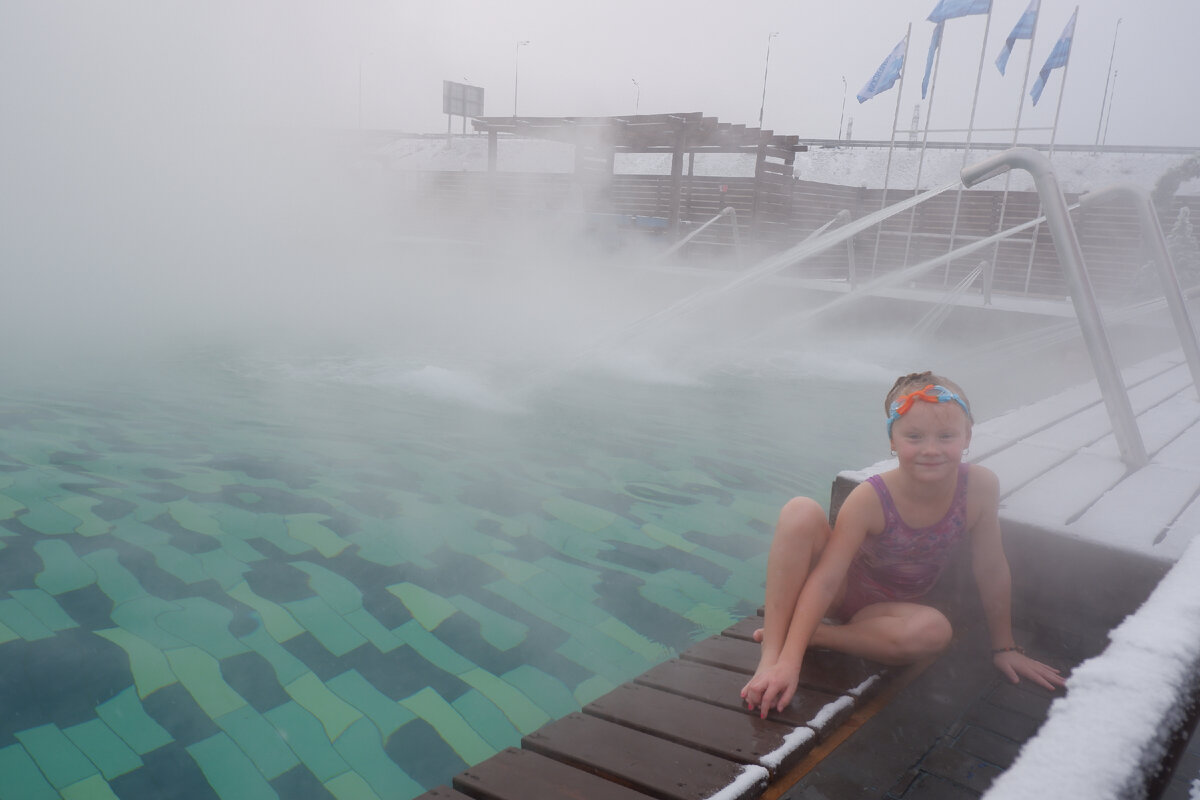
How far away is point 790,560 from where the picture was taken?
1542 mm

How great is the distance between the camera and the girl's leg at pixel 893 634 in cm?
150

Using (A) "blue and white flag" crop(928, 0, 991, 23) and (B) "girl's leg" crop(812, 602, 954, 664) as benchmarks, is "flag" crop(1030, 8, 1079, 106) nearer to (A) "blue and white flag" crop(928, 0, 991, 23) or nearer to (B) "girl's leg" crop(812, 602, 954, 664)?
(A) "blue and white flag" crop(928, 0, 991, 23)

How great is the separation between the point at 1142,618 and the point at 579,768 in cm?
86

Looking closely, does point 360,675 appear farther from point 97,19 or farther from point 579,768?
point 97,19

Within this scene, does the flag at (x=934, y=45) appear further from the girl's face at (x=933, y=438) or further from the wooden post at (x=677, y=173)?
the girl's face at (x=933, y=438)

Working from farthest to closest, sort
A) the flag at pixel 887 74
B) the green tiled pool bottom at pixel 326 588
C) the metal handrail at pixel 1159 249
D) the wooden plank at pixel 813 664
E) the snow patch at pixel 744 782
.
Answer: the flag at pixel 887 74 < the metal handrail at pixel 1159 249 < the green tiled pool bottom at pixel 326 588 < the wooden plank at pixel 813 664 < the snow patch at pixel 744 782

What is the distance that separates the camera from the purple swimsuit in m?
1.59

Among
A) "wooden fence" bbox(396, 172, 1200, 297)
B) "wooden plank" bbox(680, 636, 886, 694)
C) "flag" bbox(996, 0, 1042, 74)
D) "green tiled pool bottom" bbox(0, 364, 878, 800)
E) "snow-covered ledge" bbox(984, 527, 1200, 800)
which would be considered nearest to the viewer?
"snow-covered ledge" bbox(984, 527, 1200, 800)

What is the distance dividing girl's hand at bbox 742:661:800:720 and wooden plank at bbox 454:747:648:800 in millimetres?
320

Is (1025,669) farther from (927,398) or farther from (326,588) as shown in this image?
(326,588)

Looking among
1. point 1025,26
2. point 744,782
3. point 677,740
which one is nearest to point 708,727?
point 677,740

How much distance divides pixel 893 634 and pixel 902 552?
0.19 m

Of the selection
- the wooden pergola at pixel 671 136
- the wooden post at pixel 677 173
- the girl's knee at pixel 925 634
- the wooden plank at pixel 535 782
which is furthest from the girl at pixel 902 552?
the wooden post at pixel 677 173

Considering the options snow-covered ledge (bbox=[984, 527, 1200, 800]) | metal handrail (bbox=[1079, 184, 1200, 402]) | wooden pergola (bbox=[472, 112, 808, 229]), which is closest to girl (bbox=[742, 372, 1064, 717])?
snow-covered ledge (bbox=[984, 527, 1200, 800])
